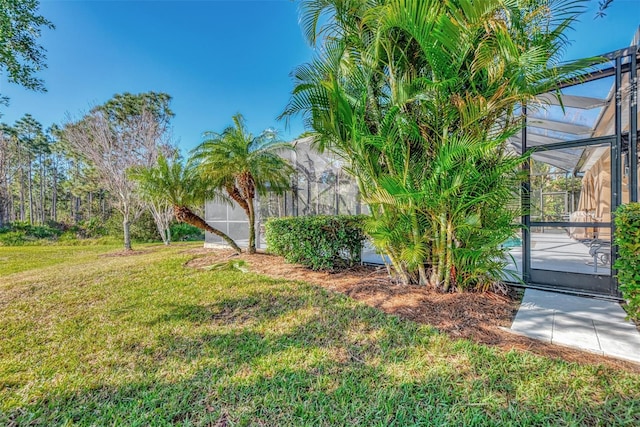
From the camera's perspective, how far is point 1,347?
9.89 feet

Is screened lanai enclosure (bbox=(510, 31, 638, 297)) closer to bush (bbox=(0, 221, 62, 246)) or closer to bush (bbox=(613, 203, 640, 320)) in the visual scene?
bush (bbox=(613, 203, 640, 320))

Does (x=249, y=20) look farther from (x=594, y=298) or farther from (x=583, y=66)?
(x=594, y=298)

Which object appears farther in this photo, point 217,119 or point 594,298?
point 217,119

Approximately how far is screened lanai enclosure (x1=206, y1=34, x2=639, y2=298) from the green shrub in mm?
16066

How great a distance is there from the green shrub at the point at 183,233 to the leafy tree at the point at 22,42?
12399mm

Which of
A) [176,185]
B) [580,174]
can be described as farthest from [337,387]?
[176,185]

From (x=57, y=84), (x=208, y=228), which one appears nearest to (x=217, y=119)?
(x=57, y=84)

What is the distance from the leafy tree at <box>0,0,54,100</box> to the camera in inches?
143

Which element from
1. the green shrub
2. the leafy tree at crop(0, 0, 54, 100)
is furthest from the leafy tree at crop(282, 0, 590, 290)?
the green shrub

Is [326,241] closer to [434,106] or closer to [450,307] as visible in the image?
[450,307]

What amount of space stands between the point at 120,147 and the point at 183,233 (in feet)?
22.5

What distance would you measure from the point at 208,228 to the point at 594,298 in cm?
813

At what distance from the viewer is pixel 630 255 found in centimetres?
297

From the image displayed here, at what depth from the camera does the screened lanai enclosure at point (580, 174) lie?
3.75m
